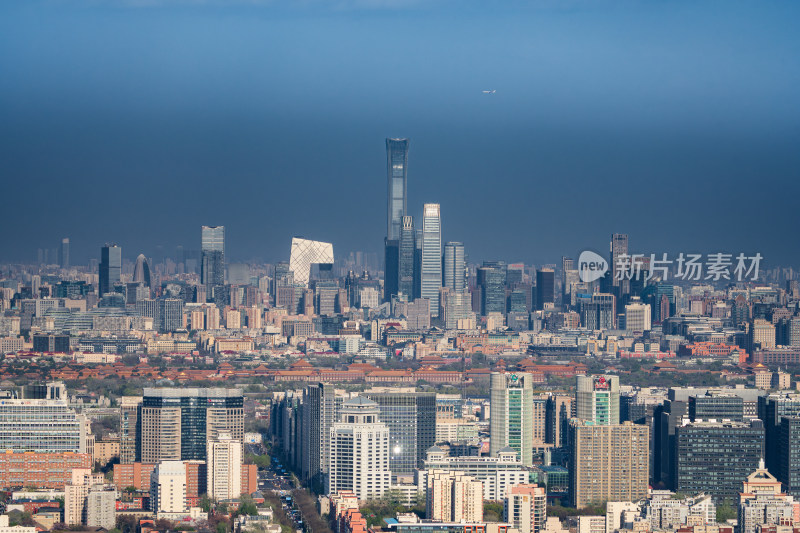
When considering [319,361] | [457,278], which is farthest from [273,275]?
[319,361]

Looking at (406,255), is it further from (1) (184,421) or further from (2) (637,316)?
(1) (184,421)

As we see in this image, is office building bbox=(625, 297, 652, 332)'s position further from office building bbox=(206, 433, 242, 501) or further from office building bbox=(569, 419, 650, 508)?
office building bbox=(206, 433, 242, 501)

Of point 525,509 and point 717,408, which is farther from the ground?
point 717,408

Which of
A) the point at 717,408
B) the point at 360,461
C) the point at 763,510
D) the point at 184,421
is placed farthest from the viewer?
the point at 184,421

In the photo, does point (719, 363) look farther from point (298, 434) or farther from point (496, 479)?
point (496, 479)

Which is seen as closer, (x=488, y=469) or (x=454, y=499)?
(x=454, y=499)

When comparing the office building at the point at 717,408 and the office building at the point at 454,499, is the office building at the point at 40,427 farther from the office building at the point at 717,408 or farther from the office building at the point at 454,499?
the office building at the point at 717,408

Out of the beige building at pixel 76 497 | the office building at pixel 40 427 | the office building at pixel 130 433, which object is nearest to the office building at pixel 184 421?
the office building at pixel 130 433

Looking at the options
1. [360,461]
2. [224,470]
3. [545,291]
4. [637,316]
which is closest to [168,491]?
[224,470]

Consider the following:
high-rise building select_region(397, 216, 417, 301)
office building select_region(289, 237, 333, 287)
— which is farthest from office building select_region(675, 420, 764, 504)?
high-rise building select_region(397, 216, 417, 301)
